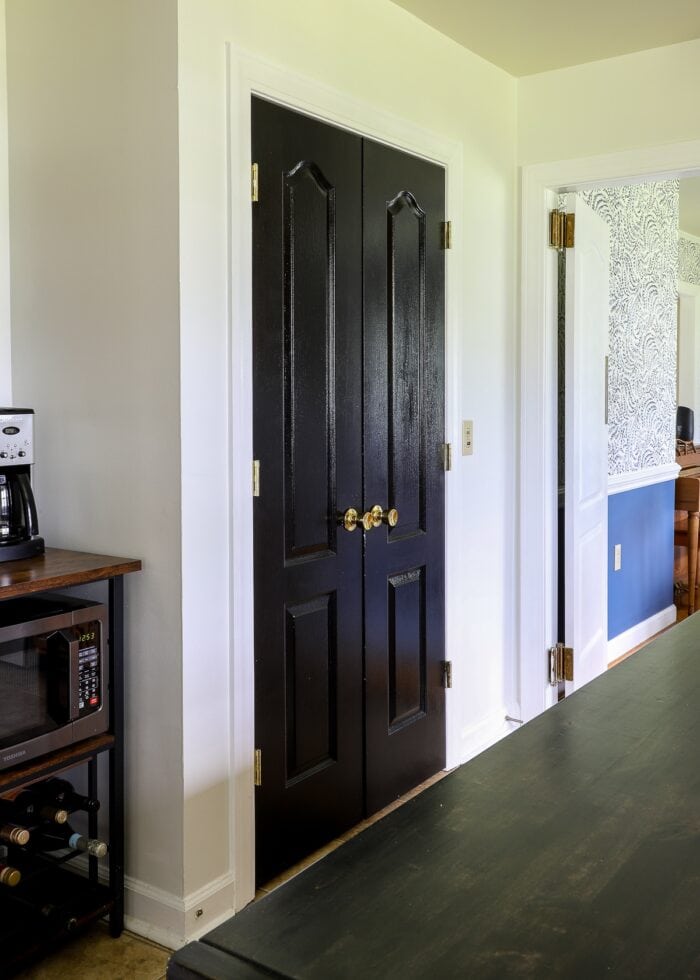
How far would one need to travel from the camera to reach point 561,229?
138 inches

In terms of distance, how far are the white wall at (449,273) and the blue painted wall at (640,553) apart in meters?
1.28

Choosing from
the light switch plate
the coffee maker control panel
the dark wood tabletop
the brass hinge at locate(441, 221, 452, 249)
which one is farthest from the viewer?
the light switch plate

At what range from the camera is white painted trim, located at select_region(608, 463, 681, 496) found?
4.60m

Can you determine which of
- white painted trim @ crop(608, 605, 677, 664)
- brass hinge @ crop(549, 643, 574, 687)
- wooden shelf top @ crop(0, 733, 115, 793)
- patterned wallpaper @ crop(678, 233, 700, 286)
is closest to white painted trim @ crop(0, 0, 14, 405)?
wooden shelf top @ crop(0, 733, 115, 793)

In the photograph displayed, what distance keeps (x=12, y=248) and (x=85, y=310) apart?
0.36 metres

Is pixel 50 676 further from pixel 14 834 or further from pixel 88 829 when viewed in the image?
pixel 88 829

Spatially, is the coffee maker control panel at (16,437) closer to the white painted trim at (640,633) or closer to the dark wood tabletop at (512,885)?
the dark wood tabletop at (512,885)

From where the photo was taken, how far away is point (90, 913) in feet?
7.13

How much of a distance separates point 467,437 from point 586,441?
2.31 feet

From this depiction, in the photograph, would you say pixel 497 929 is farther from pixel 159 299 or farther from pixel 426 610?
pixel 426 610

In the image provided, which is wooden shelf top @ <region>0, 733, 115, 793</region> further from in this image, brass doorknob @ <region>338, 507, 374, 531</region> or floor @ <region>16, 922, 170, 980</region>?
brass doorknob @ <region>338, 507, 374, 531</region>

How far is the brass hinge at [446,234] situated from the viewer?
10.3 feet

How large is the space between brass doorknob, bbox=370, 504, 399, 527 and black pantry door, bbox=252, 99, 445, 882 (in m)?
0.01

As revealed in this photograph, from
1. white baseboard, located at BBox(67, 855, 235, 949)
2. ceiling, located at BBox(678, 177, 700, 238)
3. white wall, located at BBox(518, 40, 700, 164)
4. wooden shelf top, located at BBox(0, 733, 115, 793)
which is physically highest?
ceiling, located at BBox(678, 177, 700, 238)
